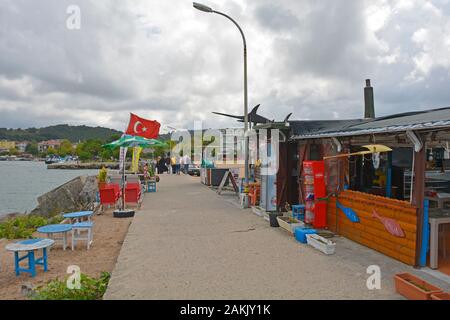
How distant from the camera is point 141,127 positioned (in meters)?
13.7

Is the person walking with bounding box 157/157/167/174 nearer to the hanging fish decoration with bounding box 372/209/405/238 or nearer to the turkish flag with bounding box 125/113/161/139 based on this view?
the turkish flag with bounding box 125/113/161/139

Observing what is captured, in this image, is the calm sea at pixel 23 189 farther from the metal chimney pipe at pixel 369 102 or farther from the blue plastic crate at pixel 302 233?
the blue plastic crate at pixel 302 233

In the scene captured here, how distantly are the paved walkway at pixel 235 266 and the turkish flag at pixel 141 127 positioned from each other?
15.7 ft

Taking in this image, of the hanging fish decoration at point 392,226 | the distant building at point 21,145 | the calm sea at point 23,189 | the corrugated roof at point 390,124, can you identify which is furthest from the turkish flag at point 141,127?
the distant building at point 21,145

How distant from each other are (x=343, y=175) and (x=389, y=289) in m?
3.66

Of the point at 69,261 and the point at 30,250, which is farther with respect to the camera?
the point at 69,261

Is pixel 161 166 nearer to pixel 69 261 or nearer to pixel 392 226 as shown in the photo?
pixel 69 261

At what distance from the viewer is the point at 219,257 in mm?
6582

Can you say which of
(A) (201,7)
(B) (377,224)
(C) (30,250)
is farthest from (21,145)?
(B) (377,224)

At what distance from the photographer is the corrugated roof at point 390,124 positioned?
17.7 feet

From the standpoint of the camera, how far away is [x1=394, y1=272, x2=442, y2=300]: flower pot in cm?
445

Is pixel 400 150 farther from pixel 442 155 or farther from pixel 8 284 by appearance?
pixel 8 284

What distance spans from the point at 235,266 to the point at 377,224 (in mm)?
2939
